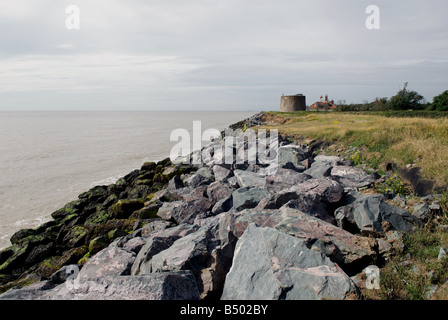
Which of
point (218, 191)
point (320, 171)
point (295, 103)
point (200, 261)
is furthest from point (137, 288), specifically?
point (295, 103)

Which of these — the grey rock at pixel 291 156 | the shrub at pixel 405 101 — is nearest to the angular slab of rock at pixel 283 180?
the grey rock at pixel 291 156

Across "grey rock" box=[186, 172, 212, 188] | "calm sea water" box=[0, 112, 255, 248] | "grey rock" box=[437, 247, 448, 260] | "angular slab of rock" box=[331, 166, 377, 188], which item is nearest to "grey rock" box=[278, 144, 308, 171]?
"angular slab of rock" box=[331, 166, 377, 188]

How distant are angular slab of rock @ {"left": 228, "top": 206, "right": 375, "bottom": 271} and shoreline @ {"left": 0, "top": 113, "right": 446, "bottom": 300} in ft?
0.05

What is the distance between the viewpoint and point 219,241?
16.5 feet

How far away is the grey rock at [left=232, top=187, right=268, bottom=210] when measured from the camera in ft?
22.5

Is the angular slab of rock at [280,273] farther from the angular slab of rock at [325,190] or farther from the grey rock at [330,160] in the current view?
the grey rock at [330,160]

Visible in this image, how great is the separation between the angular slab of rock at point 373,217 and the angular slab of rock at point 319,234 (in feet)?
2.59

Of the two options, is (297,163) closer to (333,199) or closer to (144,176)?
(333,199)

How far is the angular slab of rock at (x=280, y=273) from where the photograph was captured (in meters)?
3.38

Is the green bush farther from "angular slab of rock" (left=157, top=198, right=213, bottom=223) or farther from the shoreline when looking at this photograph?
"angular slab of rock" (left=157, top=198, right=213, bottom=223)

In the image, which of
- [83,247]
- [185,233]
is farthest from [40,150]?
[185,233]

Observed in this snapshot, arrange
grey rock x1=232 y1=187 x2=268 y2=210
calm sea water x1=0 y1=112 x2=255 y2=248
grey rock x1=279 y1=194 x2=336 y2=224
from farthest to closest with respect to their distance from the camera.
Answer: calm sea water x1=0 y1=112 x2=255 y2=248
grey rock x1=232 y1=187 x2=268 y2=210
grey rock x1=279 y1=194 x2=336 y2=224
